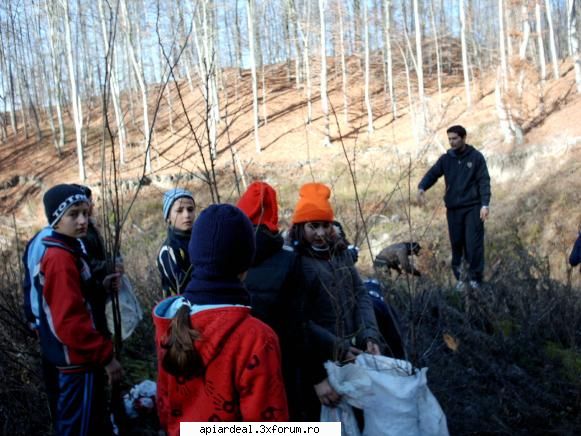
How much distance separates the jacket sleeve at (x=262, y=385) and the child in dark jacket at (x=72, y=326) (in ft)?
3.45

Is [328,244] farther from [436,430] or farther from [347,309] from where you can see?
[436,430]

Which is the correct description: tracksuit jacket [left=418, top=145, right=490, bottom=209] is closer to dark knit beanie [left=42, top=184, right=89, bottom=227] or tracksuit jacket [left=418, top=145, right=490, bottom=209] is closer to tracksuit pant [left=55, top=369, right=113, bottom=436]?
dark knit beanie [left=42, top=184, right=89, bottom=227]

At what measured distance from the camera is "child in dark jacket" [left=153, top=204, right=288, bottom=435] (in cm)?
172

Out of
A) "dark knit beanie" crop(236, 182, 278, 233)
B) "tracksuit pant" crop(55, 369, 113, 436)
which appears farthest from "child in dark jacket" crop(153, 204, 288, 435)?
"tracksuit pant" crop(55, 369, 113, 436)

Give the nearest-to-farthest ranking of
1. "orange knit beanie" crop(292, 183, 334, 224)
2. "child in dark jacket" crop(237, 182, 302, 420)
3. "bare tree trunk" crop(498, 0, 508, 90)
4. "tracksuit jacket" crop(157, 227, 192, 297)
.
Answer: "child in dark jacket" crop(237, 182, 302, 420) < "orange knit beanie" crop(292, 183, 334, 224) < "tracksuit jacket" crop(157, 227, 192, 297) < "bare tree trunk" crop(498, 0, 508, 90)

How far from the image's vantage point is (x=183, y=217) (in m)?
3.39

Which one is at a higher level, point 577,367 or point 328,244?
point 328,244

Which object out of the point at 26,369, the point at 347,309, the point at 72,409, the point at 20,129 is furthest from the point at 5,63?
the point at 20,129

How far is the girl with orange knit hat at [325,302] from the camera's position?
244 centimetres

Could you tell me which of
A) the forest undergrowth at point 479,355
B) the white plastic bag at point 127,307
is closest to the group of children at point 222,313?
the white plastic bag at point 127,307

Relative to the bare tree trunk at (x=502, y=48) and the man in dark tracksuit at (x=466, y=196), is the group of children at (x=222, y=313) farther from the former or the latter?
the bare tree trunk at (x=502, y=48)

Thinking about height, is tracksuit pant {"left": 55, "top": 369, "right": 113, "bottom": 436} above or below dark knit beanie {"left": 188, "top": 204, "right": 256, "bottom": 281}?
below

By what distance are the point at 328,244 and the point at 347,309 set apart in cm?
42

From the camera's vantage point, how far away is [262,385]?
1712 millimetres
